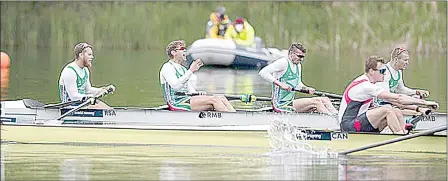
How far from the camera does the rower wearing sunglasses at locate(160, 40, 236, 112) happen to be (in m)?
15.3

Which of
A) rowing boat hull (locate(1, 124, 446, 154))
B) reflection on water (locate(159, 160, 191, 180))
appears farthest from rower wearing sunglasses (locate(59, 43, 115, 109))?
reflection on water (locate(159, 160, 191, 180))

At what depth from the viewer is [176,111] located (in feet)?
50.6

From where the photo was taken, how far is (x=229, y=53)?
99.2ft

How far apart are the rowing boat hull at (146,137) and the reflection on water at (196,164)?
124 mm

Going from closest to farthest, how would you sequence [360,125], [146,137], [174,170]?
[174,170]
[360,125]
[146,137]

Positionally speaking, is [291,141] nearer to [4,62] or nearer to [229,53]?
[4,62]

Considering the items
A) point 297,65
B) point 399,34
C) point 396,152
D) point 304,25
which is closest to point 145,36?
point 304,25

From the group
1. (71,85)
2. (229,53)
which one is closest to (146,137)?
(71,85)

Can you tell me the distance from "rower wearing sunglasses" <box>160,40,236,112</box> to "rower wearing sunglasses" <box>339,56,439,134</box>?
193 centimetres

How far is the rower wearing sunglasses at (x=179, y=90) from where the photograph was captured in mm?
15297

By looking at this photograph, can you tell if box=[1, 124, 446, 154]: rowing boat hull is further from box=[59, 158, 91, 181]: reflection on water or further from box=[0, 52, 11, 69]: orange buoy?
box=[0, 52, 11, 69]: orange buoy

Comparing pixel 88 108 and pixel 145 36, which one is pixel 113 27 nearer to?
pixel 145 36

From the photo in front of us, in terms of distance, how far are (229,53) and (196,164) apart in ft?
57.2

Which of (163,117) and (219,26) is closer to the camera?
(163,117)
